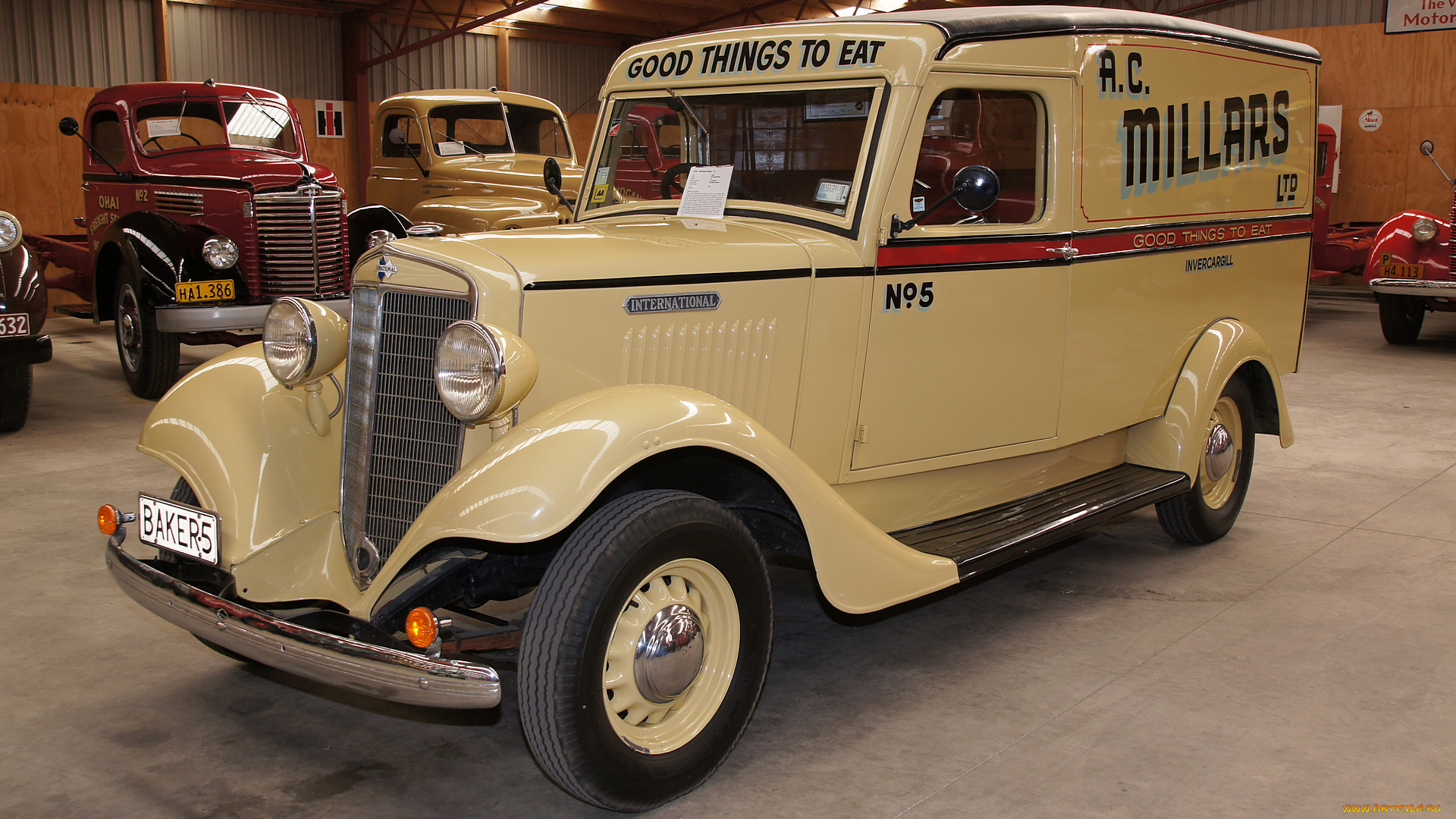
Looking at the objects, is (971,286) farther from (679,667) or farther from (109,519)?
(109,519)

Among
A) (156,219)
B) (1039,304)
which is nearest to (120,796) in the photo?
(1039,304)

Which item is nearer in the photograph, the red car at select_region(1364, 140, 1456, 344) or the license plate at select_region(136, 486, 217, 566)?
the license plate at select_region(136, 486, 217, 566)

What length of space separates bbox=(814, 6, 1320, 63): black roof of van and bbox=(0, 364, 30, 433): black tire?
17.9 ft

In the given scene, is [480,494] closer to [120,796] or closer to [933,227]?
[120,796]

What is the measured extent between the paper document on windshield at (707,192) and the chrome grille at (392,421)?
107cm

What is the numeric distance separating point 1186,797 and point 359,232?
7.72 m

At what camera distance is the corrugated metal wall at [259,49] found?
14.7 m

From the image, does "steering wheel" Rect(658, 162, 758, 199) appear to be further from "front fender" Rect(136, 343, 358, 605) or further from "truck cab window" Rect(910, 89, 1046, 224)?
"front fender" Rect(136, 343, 358, 605)

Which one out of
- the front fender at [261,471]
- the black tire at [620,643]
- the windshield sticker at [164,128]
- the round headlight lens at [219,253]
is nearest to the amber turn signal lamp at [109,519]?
the front fender at [261,471]

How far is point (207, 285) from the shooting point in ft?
24.7

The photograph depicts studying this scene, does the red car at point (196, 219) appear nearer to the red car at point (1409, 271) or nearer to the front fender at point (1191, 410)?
the front fender at point (1191, 410)

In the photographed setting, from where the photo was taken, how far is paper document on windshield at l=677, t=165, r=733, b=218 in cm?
359

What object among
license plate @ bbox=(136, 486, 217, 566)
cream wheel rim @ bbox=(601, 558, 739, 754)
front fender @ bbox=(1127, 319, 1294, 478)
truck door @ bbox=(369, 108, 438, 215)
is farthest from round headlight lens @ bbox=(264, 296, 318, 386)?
truck door @ bbox=(369, 108, 438, 215)

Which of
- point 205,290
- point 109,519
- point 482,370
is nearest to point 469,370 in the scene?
point 482,370
